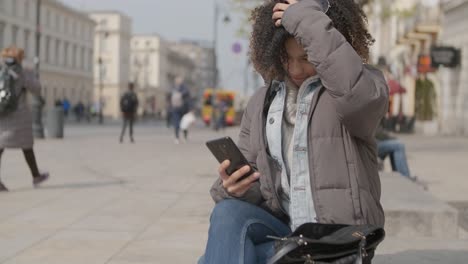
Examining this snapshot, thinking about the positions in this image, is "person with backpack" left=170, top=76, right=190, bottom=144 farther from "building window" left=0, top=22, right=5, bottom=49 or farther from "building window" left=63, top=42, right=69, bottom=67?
"building window" left=63, top=42, right=69, bottom=67

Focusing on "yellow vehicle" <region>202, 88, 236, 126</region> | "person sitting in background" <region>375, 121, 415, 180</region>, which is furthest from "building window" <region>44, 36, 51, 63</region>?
"person sitting in background" <region>375, 121, 415, 180</region>

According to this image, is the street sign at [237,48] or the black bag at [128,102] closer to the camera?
the black bag at [128,102]

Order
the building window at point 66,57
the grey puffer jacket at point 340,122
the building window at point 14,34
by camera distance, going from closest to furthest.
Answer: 1. the grey puffer jacket at point 340,122
2. the building window at point 14,34
3. the building window at point 66,57

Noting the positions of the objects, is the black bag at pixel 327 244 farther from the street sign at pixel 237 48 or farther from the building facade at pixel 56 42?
the building facade at pixel 56 42

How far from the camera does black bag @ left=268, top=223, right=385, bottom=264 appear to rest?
2230 mm

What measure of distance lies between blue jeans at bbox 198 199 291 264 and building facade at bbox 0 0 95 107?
67.9 meters

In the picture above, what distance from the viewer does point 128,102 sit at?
65.5ft

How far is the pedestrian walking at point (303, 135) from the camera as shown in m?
2.47

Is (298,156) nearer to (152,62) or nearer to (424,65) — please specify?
(424,65)

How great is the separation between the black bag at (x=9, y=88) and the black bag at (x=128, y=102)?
11.1 m

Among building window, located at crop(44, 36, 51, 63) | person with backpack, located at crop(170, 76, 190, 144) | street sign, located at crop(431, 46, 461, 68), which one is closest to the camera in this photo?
person with backpack, located at crop(170, 76, 190, 144)

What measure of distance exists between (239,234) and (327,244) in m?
0.39

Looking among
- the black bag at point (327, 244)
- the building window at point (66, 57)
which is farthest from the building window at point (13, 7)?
the black bag at point (327, 244)

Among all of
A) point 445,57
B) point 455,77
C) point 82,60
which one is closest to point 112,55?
point 82,60
